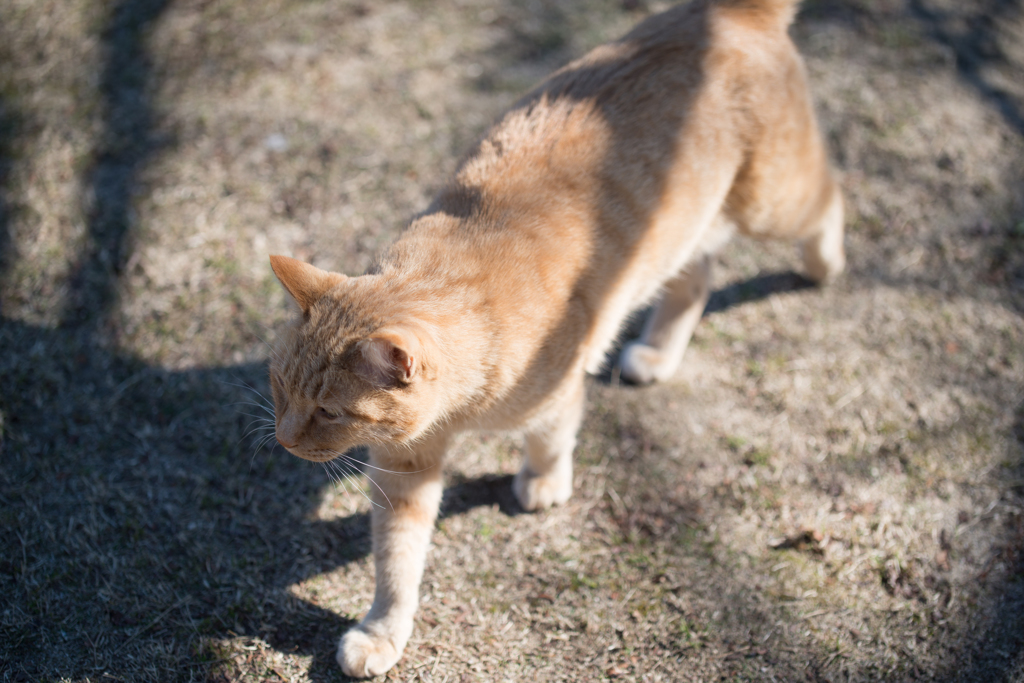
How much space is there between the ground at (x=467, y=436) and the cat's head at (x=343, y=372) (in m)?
0.84

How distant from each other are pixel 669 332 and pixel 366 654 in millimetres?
1880

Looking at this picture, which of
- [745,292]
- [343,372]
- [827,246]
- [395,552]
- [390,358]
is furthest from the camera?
[745,292]

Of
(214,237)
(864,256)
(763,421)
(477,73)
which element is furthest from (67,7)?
(864,256)

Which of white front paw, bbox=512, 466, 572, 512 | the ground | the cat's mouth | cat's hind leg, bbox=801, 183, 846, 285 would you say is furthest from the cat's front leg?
cat's hind leg, bbox=801, 183, 846, 285

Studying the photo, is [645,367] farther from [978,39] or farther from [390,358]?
[978,39]

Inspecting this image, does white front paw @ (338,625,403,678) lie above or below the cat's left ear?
below

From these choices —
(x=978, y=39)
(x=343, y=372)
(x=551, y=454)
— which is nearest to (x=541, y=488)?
(x=551, y=454)

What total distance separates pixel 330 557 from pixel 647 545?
4.02 feet

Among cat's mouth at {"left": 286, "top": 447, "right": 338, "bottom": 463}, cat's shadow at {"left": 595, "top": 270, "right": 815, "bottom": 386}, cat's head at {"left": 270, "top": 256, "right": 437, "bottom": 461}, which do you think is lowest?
cat's shadow at {"left": 595, "top": 270, "right": 815, "bottom": 386}

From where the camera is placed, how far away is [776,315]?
10.8ft

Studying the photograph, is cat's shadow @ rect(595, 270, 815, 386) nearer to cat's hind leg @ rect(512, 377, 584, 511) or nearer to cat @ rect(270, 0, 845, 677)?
cat @ rect(270, 0, 845, 677)

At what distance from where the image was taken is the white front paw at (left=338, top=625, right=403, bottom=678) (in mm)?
2068

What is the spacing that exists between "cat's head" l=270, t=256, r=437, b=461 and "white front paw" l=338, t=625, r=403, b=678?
68 cm

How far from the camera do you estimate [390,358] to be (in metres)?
1.60
